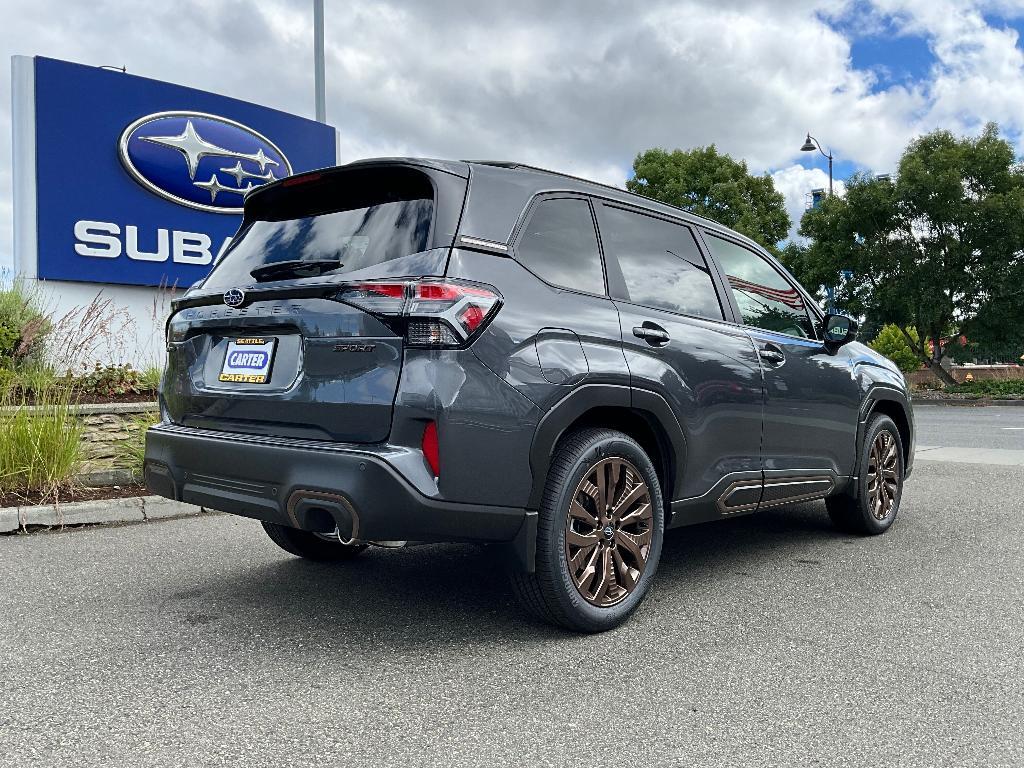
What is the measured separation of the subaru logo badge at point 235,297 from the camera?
3410 mm

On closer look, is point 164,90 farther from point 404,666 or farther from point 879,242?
point 879,242

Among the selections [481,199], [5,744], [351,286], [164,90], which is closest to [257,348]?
[351,286]

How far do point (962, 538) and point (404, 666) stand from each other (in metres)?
3.92

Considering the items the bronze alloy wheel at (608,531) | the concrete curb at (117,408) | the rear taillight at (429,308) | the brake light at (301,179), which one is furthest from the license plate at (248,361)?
the concrete curb at (117,408)

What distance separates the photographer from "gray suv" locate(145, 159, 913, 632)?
2.99 metres

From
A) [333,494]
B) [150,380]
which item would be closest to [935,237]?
[150,380]

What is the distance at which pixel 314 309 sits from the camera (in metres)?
3.19

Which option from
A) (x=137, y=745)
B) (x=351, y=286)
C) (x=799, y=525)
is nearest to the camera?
(x=137, y=745)

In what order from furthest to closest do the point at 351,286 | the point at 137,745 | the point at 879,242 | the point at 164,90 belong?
the point at 879,242
the point at 164,90
the point at 351,286
the point at 137,745

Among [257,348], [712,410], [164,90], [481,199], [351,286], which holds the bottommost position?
[712,410]

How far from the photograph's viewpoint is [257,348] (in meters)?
3.38

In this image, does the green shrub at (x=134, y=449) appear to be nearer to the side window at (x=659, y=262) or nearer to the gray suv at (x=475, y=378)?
the gray suv at (x=475, y=378)

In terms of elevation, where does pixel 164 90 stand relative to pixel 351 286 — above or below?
above

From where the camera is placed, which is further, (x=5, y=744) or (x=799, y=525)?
(x=799, y=525)
